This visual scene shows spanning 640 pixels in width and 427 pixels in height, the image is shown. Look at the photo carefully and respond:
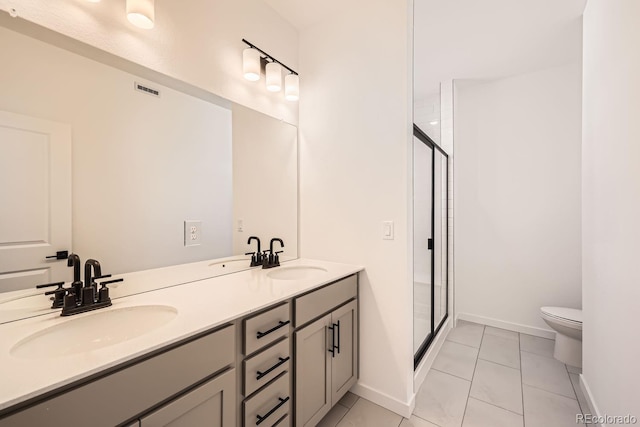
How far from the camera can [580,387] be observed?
6.41 ft

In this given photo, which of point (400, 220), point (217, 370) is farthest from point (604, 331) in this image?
point (217, 370)

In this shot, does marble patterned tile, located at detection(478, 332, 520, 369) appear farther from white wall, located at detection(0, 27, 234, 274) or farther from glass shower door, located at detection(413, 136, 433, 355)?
white wall, located at detection(0, 27, 234, 274)

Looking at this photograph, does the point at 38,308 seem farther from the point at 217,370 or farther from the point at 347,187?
the point at 347,187

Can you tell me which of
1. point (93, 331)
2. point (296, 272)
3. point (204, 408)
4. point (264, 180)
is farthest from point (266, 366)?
point (264, 180)

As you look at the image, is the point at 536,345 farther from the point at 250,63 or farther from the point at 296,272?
the point at 250,63

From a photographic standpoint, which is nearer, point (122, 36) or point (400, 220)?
point (122, 36)

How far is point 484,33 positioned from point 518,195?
62.8 inches

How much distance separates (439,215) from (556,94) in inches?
63.4

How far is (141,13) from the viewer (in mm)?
1202

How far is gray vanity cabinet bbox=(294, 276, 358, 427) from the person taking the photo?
1.40 m

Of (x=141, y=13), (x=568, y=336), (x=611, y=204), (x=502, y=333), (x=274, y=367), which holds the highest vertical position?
(x=141, y=13)

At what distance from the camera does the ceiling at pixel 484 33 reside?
1.96m

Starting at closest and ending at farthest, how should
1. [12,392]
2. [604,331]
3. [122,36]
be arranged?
Result: [12,392]
[122,36]
[604,331]

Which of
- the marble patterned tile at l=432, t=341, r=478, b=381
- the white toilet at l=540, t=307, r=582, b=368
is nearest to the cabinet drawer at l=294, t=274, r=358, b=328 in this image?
the marble patterned tile at l=432, t=341, r=478, b=381
